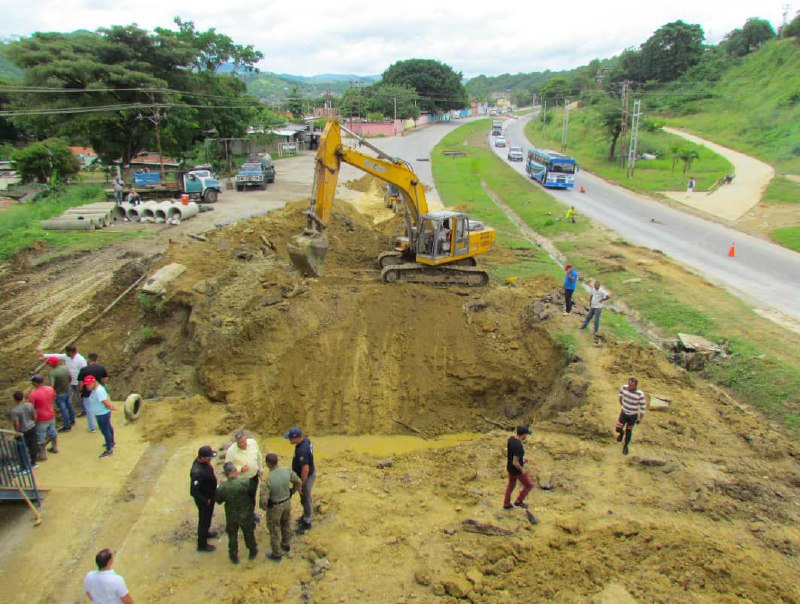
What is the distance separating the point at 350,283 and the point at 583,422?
843 cm

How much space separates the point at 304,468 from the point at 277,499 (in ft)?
2.09

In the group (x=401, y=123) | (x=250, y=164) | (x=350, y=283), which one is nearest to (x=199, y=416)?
(x=350, y=283)

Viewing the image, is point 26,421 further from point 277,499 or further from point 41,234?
point 41,234

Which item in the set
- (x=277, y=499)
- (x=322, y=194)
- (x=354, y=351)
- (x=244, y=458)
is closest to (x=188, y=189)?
(x=322, y=194)

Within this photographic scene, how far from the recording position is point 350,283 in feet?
54.2

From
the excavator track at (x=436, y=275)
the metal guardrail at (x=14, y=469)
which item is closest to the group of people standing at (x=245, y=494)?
the metal guardrail at (x=14, y=469)

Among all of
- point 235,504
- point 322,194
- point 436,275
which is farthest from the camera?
point 436,275

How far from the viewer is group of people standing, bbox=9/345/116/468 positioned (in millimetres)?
8742

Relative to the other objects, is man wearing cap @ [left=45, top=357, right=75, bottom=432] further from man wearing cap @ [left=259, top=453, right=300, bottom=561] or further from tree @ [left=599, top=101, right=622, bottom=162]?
tree @ [left=599, top=101, right=622, bottom=162]

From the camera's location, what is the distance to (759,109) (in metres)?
54.9

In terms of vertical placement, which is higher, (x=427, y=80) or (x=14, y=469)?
(x=427, y=80)

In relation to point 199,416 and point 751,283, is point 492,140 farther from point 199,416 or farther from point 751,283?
point 199,416

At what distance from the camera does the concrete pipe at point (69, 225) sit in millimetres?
22625

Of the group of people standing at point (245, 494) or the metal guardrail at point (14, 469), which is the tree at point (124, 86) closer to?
the metal guardrail at point (14, 469)
